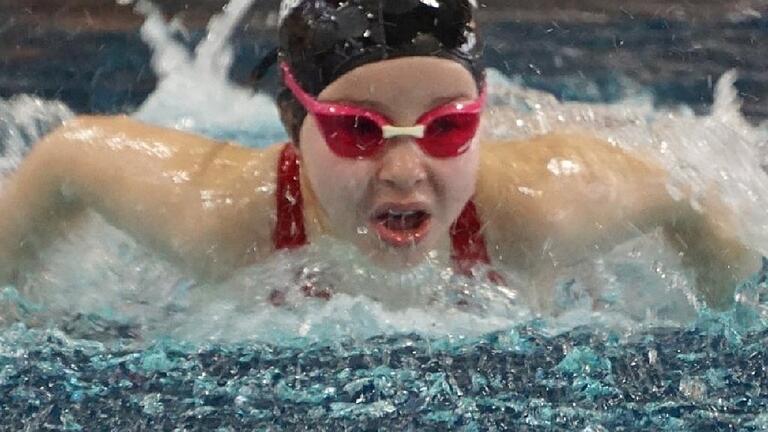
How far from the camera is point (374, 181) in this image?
1.40 m

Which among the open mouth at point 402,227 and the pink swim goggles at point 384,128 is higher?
the pink swim goggles at point 384,128

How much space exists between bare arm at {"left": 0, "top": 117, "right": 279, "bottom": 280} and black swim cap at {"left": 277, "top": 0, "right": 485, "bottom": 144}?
0.69ft

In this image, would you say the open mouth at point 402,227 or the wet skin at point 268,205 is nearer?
the open mouth at point 402,227

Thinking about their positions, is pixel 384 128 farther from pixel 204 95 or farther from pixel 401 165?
pixel 204 95

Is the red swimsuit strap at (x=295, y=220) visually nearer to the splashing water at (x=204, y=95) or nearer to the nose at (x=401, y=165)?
the nose at (x=401, y=165)

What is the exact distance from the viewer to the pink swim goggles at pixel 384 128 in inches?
53.6

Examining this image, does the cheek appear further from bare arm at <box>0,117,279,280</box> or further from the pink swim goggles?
bare arm at <box>0,117,279,280</box>

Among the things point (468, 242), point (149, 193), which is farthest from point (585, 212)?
point (149, 193)

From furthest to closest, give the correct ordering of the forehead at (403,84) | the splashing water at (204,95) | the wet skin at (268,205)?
the splashing water at (204,95) → the wet skin at (268,205) → the forehead at (403,84)

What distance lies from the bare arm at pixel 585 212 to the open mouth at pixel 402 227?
0.17m

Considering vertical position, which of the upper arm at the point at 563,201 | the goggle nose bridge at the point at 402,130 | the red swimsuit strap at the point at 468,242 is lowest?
the goggle nose bridge at the point at 402,130

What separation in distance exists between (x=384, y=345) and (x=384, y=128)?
0.32 meters

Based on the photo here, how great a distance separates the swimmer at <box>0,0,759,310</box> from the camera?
4.50ft

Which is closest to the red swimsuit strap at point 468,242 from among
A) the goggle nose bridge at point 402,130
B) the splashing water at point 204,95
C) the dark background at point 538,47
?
the goggle nose bridge at point 402,130
